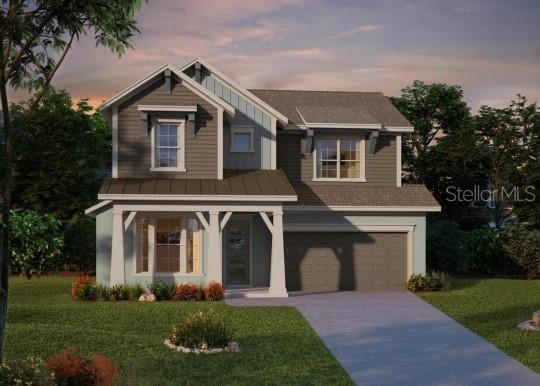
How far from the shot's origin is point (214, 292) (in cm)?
2309

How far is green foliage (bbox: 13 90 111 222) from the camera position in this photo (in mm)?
34188

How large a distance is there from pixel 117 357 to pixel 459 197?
26245 millimetres

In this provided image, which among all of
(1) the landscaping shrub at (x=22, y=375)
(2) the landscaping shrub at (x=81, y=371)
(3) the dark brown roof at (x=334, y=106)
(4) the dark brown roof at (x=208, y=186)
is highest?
(3) the dark brown roof at (x=334, y=106)

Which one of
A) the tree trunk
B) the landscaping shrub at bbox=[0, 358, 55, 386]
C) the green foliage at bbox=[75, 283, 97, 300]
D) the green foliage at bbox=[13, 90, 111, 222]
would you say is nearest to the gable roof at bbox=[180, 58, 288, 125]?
the green foliage at bbox=[75, 283, 97, 300]

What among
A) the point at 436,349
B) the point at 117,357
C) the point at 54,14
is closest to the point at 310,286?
the point at 436,349

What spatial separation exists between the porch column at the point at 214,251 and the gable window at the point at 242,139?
3.52 m

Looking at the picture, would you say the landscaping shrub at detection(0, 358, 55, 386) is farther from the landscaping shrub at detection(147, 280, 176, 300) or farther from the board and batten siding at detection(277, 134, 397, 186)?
the board and batten siding at detection(277, 134, 397, 186)

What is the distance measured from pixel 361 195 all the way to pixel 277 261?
4.75 metres

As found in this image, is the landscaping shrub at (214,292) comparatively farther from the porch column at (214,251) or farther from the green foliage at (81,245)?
the green foliage at (81,245)

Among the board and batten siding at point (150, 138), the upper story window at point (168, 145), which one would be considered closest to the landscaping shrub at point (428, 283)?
the board and batten siding at point (150, 138)

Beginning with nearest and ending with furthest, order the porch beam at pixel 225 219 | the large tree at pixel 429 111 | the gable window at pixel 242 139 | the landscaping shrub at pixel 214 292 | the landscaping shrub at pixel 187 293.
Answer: the landscaping shrub at pixel 214 292
the landscaping shrub at pixel 187 293
the porch beam at pixel 225 219
the gable window at pixel 242 139
the large tree at pixel 429 111

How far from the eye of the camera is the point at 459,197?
37562mm

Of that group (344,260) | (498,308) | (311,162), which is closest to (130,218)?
(311,162)

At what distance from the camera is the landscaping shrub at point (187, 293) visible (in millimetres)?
23172
